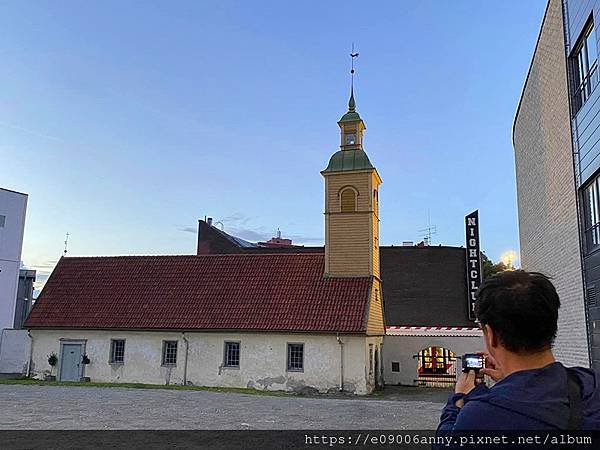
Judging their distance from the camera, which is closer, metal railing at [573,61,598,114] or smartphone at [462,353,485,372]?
smartphone at [462,353,485,372]

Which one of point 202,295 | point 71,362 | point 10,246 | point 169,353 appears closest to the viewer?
point 169,353

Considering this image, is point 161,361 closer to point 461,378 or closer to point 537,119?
point 537,119

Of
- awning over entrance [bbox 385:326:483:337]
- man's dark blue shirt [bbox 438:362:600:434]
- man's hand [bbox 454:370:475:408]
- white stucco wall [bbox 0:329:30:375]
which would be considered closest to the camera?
man's dark blue shirt [bbox 438:362:600:434]

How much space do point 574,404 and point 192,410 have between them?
51.8 ft

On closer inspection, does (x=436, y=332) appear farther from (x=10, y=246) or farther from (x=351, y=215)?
(x=10, y=246)

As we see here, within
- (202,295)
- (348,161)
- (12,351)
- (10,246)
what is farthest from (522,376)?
(10,246)

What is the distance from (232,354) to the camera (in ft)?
80.6

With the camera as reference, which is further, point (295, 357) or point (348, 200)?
point (348, 200)

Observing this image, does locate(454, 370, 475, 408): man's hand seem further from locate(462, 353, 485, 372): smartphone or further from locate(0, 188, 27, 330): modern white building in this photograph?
locate(0, 188, 27, 330): modern white building

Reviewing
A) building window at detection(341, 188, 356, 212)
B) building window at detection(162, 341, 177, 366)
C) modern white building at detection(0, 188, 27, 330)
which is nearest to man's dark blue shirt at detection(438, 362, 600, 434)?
building window at detection(162, 341, 177, 366)

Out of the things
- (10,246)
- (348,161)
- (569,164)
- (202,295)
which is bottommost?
(202,295)

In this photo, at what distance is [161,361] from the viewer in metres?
25.1

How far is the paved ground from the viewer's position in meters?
13.6

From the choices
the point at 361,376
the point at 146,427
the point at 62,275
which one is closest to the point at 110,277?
the point at 62,275
